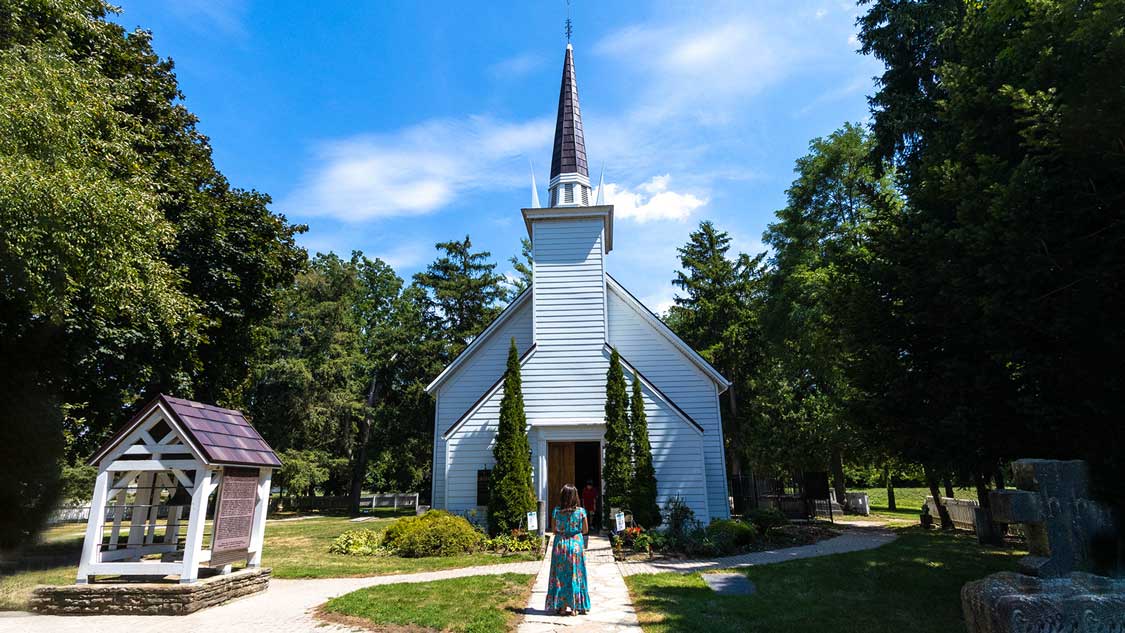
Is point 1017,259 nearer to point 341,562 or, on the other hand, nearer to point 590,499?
point 590,499

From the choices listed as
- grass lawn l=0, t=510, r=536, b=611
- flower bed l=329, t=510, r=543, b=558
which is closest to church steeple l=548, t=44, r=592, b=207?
flower bed l=329, t=510, r=543, b=558

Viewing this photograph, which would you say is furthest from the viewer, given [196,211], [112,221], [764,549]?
[196,211]

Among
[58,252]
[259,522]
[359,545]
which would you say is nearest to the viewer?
[58,252]

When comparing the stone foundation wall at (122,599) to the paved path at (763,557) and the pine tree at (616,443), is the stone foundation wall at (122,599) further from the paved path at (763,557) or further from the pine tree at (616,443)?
the pine tree at (616,443)

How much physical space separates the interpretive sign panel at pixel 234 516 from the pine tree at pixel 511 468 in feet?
21.6

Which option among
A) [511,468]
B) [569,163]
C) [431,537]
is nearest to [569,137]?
[569,163]

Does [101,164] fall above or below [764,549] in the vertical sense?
above

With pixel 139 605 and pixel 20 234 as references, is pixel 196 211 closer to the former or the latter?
pixel 20 234

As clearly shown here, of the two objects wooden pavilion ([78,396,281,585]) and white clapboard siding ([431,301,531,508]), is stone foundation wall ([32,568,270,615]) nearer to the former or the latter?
wooden pavilion ([78,396,281,585])

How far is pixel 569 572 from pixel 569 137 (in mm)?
16497

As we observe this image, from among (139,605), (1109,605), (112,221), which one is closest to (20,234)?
(112,221)

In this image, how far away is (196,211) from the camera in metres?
16.3

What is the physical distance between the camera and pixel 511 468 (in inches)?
614

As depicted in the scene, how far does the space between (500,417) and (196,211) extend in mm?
10335
